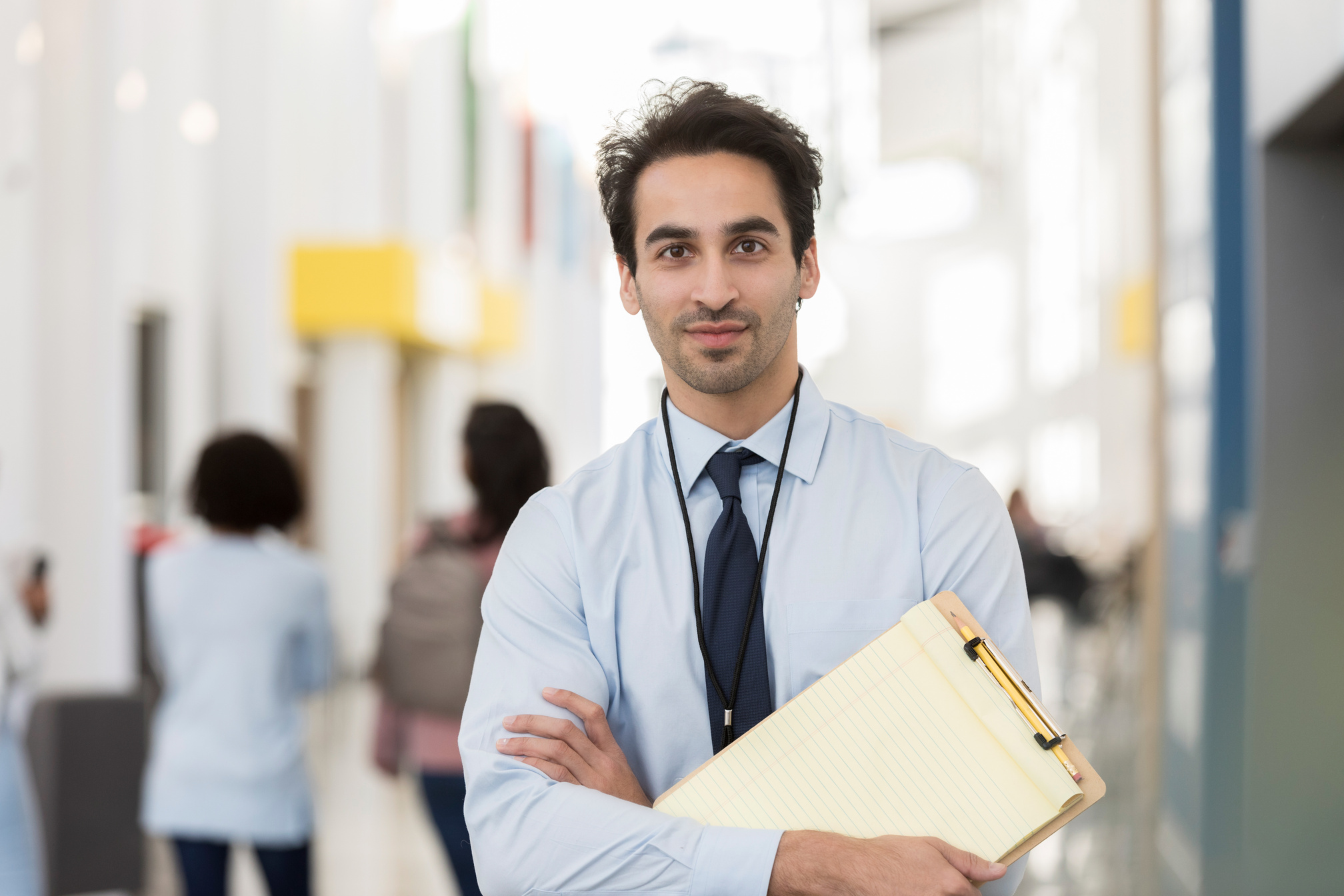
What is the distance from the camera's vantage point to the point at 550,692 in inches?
62.7

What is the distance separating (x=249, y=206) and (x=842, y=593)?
8.88m

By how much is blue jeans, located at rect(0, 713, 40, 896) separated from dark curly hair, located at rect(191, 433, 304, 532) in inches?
38.3

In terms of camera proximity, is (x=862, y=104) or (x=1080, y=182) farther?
(x=862, y=104)

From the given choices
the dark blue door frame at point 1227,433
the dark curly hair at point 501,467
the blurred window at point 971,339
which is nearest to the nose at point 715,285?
Result: the dark curly hair at point 501,467

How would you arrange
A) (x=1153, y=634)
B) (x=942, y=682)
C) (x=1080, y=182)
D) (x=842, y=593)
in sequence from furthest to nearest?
(x=1080, y=182) → (x=1153, y=634) → (x=842, y=593) → (x=942, y=682)

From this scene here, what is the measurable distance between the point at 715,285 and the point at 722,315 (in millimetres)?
43

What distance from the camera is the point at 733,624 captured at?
163 centimetres

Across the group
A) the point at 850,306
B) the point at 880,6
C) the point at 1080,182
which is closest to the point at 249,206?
the point at 1080,182

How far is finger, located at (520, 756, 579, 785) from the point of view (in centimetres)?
156

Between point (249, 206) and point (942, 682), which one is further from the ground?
point (249, 206)

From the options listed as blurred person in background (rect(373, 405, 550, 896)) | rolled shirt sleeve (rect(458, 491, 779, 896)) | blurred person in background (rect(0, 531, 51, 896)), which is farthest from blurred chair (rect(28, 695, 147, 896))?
rolled shirt sleeve (rect(458, 491, 779, 896))

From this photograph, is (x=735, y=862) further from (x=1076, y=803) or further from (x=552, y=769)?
(x=1076, y=803)

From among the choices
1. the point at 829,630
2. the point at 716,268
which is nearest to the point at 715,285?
the point at 716,268

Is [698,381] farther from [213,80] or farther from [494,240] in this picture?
[494,240]
